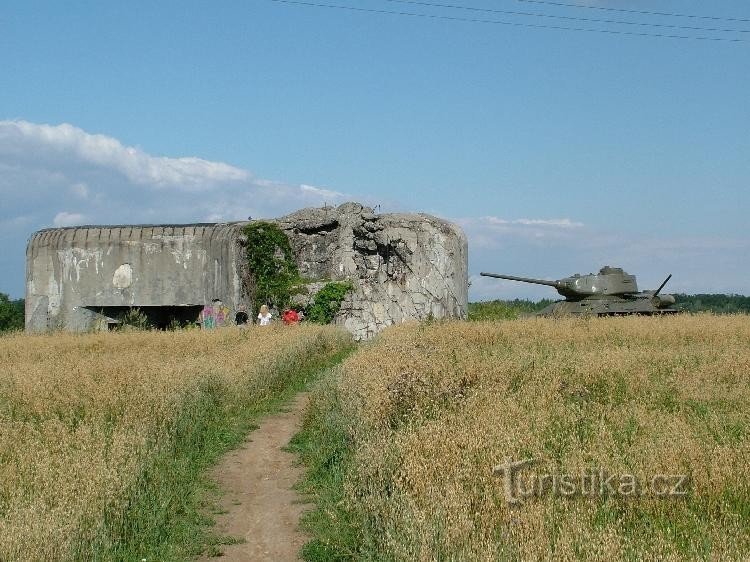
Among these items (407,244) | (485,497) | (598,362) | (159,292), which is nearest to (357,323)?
(407,244)

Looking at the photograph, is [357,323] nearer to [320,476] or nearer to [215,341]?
[215,341]

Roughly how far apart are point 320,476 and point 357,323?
20.2 meters

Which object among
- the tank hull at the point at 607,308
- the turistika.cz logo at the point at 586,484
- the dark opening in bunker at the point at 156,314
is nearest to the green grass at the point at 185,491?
the turistika.cz logo at the point at 586,484

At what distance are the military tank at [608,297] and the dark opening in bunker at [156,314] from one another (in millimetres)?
11539

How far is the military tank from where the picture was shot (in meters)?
26.6

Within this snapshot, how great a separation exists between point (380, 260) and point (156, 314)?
7.92m

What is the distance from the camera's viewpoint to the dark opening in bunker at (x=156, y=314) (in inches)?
1137

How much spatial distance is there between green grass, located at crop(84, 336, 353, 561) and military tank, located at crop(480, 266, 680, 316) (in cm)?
1491

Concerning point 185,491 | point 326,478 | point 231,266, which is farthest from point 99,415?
point 231,266

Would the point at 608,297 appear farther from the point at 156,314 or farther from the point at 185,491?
the point at 185,491

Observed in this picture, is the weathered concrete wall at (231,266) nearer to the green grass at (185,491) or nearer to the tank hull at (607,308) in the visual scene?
the tank hull at (607,308)

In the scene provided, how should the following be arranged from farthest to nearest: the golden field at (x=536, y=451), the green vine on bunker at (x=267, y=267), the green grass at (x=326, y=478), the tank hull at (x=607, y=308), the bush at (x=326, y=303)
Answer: the green vine on bunker at (x=267, y=267) → the bush at (x=326, y=303) → the tank hull at (x=607, y=308) → the green grass at (x=326, y=478) → the golden field at (x=536, y=451)

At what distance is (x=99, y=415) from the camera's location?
10.4m

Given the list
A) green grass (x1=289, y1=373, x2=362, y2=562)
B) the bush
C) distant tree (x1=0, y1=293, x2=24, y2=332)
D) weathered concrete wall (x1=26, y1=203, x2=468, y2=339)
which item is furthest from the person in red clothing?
distant tree (x1=0, y1=293, x2=24, y2=332)
